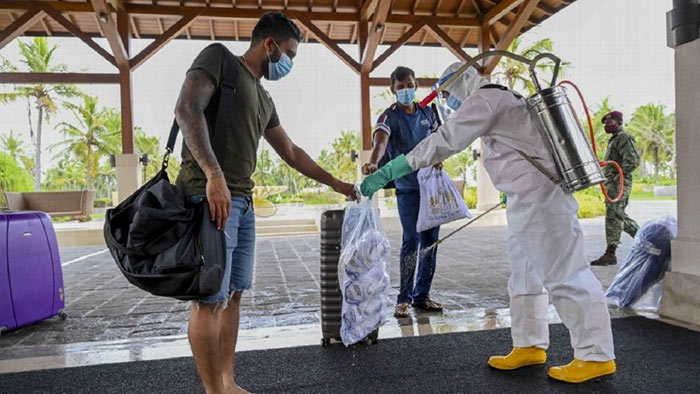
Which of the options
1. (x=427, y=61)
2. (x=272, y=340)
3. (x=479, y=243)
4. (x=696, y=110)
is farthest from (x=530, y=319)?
(x=427, y=61)

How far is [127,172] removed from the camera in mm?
10648

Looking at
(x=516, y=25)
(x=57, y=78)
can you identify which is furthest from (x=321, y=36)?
(x=57, y=78)

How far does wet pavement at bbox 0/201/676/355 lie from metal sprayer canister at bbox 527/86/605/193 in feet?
4.39

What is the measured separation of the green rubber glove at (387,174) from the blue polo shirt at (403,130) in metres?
1.02

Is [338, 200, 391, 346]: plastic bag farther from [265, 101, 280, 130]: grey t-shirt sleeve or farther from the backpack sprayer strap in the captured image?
the backpack sprayer strap

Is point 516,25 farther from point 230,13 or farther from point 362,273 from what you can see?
point 362,273

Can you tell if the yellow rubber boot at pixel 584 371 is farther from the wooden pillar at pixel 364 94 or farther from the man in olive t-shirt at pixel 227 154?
the wooden pillar at pixel 364 94

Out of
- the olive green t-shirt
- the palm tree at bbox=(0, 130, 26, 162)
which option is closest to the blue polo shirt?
the olive green t-shirt

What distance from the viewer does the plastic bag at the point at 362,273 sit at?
2.71 m

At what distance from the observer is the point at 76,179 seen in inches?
1474

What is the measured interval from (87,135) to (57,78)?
22966 mm

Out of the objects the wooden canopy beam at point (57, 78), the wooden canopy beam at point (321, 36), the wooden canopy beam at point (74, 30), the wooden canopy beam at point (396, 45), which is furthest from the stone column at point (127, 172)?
the wooden canopy beam at point (396, 45)

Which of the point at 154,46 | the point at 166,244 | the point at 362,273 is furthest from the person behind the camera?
the point at 154,46

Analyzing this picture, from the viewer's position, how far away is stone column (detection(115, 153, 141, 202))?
10.5m
